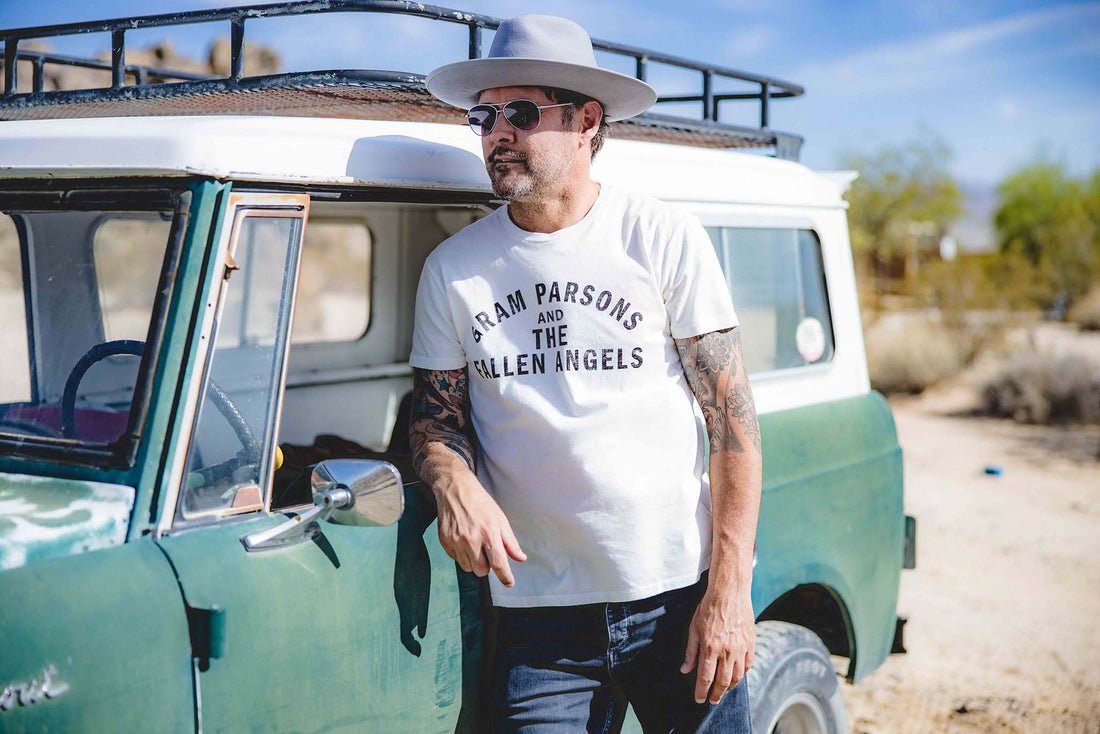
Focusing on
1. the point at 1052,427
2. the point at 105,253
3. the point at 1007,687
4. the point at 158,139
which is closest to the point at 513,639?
the point at 158,139

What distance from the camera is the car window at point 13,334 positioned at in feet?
7.85

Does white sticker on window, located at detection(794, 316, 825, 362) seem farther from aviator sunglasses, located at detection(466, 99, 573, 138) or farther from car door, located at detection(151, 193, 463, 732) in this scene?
car door, located at detection(151, 193, 463, 732)

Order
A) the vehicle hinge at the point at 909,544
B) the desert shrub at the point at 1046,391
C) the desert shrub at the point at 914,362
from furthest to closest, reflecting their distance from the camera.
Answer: the desert shrub at the point at 914,362 → the desert shrub at the point at 1046,391 → the vehicle hinge at the point at 909,544

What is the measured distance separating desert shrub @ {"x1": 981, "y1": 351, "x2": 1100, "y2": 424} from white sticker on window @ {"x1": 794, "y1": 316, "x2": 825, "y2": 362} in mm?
10456

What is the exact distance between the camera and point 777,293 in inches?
130

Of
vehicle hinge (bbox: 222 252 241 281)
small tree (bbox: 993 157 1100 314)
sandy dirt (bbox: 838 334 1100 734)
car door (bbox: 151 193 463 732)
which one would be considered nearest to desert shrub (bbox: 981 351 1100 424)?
sandy dirt (bbox: 838 334 1100 734)

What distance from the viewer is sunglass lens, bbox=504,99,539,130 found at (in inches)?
88.4

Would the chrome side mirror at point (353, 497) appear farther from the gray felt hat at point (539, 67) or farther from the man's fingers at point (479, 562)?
the gray felt hat at point (539, 67)

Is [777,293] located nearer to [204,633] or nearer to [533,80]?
[533,80]

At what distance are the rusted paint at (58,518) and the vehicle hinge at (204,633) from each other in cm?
18

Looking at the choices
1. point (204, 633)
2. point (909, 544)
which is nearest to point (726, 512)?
point (204, 633)

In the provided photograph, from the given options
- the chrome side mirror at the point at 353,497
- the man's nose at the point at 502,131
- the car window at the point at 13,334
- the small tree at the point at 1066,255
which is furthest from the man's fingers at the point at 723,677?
the small tree at the point at 1066,255

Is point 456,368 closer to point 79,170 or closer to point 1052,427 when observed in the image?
point 79,170

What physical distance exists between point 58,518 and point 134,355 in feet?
1.76
